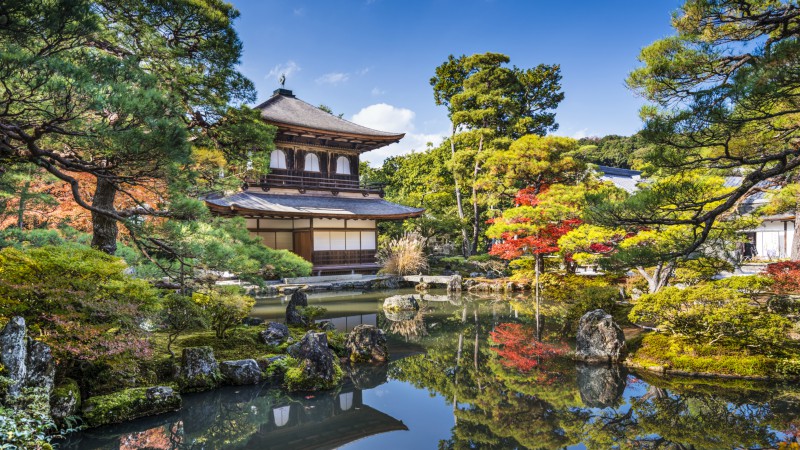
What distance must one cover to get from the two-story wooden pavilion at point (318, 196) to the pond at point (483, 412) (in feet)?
30.4

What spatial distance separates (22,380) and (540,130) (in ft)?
67.6

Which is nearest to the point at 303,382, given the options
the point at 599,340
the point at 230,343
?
the point at 230,343

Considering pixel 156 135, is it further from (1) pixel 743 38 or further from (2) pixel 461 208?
(2) pixel 461 208

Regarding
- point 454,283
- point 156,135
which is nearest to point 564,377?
point 156,135

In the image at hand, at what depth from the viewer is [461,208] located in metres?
19.5

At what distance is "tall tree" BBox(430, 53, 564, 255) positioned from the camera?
17.9 meters

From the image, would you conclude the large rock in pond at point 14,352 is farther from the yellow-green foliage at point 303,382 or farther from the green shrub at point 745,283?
the green shrub at point 745,283

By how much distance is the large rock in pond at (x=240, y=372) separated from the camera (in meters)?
5.32

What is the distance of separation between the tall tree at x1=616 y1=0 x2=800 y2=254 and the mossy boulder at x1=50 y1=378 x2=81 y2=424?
5.25 m

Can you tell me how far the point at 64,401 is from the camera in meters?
3.78

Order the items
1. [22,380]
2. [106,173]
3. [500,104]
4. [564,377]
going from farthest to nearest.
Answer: [500,104]
[564,377]
[106,173]
[22,380]

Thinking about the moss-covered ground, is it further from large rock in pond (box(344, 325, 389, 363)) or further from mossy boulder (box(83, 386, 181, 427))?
mossy boulder (box(83, 386, 181, 427))

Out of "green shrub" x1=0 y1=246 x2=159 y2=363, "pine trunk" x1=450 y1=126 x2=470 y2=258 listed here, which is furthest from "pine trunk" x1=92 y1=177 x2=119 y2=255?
"pine trunk" x1=450 y1=126 x2=470 y2=258

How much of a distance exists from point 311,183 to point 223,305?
10865 mm
